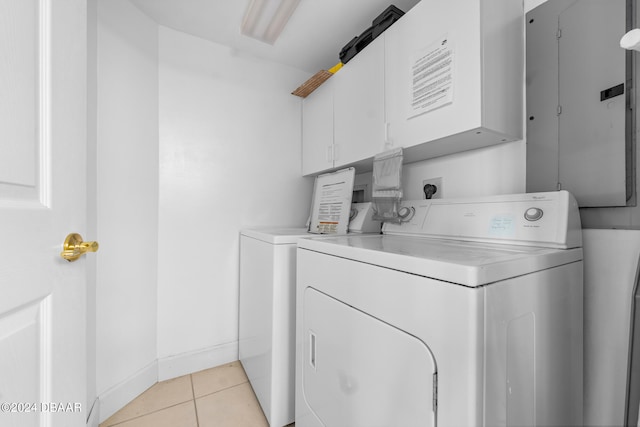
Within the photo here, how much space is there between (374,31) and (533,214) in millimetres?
1292

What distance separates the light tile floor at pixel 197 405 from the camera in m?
1.40

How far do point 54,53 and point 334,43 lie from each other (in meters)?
1.73

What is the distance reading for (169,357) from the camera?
177 centimetres

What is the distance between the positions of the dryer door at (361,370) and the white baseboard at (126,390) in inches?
45.4

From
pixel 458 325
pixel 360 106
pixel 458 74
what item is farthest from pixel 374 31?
pixel 458 325

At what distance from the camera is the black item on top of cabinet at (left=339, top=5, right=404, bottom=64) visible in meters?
1.41

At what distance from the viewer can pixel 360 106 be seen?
1.61 metres

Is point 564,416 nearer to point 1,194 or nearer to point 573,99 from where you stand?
point 573,99

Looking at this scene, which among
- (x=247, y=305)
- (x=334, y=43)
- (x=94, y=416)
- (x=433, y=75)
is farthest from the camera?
(x=334, y=43)

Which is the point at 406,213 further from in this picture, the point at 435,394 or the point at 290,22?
the point at 290,22

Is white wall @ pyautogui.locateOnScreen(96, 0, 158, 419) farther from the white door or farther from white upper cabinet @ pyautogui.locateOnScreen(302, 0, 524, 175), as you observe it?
white upper cabinet @ pyautogui.locateOnScreen(302, 0, 524, 175)

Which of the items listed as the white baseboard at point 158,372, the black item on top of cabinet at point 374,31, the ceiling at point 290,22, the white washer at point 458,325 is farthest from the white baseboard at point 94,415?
the black item on top of cabinet at point 374,31

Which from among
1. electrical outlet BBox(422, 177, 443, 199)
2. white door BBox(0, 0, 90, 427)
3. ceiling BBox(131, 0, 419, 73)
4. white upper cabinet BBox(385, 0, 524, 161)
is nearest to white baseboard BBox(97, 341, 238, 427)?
white door BBox(0, 0, 90, 427)

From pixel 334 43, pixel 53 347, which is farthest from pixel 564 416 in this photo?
pixel 334 43
